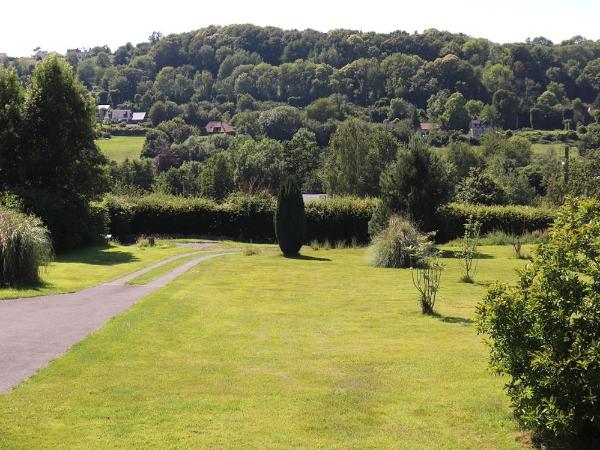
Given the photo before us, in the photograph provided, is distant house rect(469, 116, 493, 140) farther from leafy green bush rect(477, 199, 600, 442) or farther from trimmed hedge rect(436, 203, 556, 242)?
leafy green bush rect(477, 199, 600, 442)

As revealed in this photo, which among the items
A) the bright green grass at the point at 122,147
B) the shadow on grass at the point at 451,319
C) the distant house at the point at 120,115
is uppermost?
the distant house at the point at 120,115

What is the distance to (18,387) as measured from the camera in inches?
407

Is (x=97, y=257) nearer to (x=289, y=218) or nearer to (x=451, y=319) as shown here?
(x=289, y=218)

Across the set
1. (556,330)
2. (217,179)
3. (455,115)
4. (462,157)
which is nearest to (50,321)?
(556,330)

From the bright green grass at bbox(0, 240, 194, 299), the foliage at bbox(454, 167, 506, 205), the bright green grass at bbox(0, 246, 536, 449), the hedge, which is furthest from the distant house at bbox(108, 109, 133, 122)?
the bright green grass at bbox(0, 246, 536, 449)

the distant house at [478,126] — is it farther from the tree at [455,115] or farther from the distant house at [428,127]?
the distant house at [428,127]

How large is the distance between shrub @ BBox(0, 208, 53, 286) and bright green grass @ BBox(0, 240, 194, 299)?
652mm

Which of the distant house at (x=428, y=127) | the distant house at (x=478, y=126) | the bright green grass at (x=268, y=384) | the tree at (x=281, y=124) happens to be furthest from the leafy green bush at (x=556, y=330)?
the distant house at (x=478, y=126)

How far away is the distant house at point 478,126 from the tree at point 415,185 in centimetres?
11164

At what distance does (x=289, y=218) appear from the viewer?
115 feet

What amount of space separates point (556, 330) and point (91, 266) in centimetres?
2416

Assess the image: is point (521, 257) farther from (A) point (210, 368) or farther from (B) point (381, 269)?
(A) point (210, 368)

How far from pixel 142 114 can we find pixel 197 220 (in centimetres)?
13689

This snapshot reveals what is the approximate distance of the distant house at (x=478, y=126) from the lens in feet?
467
